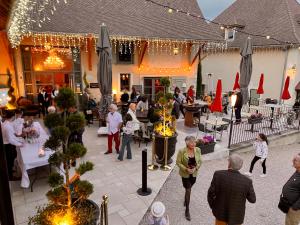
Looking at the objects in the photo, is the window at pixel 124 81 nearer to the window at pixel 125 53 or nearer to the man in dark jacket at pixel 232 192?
the window at pixel 125 53

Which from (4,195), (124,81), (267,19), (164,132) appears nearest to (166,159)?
(164,132)

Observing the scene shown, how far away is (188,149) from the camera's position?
16.7 ft

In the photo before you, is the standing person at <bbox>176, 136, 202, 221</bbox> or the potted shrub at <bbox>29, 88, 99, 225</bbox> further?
the standing person at <bbox>176, 136, 202, 221</bbox>

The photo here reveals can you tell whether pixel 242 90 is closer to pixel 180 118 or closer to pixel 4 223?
pixel 180 118

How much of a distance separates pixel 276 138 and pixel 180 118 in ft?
16.9

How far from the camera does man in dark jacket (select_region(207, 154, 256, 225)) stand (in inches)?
146

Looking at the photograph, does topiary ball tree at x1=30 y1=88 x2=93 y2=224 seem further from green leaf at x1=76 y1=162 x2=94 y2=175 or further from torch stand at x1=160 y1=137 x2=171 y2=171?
torch stand at x1=160 y1=137 x2=171 y2=171

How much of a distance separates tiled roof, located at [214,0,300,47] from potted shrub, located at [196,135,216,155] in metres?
13.2

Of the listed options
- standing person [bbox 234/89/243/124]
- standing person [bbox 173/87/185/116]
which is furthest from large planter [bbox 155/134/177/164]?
standing person [bbox 234/89/243/124]

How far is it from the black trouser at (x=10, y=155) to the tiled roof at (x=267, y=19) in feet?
61.3

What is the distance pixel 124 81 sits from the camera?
15898 millimetres

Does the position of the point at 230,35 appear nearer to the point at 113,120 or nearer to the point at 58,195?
the point at 113,120

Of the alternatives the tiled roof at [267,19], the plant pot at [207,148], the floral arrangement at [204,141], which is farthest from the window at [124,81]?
the tiled roof at [267,19]

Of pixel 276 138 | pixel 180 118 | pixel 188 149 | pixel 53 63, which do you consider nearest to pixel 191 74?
pixel 180 118
